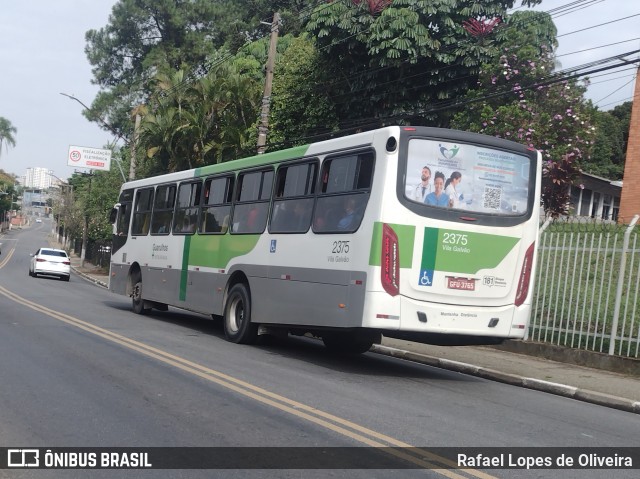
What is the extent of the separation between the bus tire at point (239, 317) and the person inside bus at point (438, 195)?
14.5 ft

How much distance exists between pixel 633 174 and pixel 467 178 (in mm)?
16023

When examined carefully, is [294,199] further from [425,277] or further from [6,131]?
[6,131]

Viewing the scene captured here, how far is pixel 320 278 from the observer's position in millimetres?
12008

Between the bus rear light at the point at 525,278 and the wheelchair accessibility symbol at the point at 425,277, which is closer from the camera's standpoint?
the wheelchair accessibility symbol at the point at 425,277

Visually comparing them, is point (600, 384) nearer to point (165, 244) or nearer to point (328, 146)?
point (328, 146)

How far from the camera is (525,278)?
11781 mm

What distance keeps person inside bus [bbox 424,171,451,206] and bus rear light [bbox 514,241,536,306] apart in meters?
1.56

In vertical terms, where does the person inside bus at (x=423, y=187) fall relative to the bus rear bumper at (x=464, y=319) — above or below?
above

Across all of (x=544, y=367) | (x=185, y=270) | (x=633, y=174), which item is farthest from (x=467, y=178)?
(x=633, y=174)

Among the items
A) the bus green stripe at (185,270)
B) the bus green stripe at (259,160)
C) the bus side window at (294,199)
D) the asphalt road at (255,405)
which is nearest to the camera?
the asphalt road at (255,405)

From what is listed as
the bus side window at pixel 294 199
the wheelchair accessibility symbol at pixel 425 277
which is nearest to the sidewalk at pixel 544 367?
the wheelchair accessibility symbol at pixel 425 277

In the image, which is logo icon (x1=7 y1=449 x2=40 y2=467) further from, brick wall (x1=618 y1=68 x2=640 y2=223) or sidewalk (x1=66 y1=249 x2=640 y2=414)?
brick wall (x1=618 y1=68 x2=640 y2=223)

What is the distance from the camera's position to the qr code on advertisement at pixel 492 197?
1144 centimetres

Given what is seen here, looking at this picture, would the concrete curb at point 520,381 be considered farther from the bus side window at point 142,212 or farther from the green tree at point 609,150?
the green tree at point 609,150
